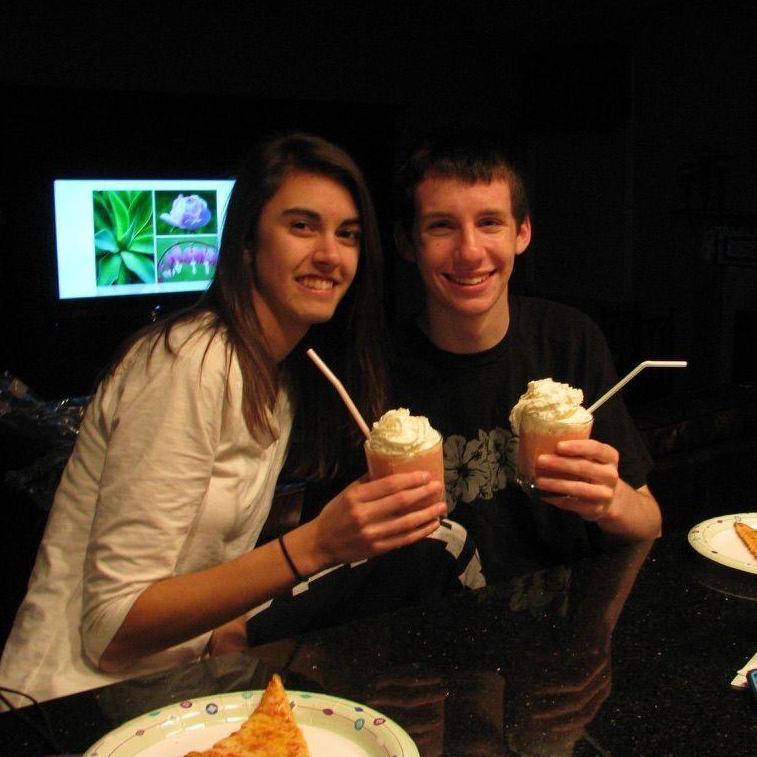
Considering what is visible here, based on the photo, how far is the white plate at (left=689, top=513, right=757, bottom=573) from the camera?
152 cm

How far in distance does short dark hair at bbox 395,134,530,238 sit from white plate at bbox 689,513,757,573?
74cm

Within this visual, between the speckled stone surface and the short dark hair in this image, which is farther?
the short dark hair

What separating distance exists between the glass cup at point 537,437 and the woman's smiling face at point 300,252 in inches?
16.4

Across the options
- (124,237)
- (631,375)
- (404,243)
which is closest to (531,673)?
(631,375)

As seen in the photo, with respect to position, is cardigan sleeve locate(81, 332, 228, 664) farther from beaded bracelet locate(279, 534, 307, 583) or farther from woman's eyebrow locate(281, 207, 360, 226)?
woman's eyebrow locate(281, 207, 360, 226)

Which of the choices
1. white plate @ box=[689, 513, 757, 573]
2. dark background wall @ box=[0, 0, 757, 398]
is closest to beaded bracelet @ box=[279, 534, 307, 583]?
white plate @ box=[689, 513, 757, 573]

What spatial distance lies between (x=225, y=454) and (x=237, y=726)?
60 cm

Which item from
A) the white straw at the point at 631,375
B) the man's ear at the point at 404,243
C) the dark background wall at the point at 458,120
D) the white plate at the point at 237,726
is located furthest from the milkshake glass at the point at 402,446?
the dark background wall at the point at 458,120

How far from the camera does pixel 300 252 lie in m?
1.69

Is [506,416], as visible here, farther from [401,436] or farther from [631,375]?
[401,436]

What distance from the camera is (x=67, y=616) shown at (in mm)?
1557

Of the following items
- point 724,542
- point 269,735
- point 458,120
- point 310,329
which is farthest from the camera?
point 458,120

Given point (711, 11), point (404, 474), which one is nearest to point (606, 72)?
point (711, 11)

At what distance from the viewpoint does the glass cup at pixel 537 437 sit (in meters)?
1.54
